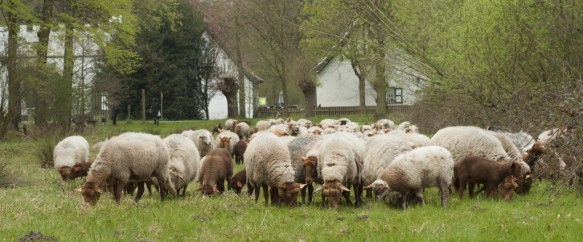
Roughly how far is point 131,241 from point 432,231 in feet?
11.1

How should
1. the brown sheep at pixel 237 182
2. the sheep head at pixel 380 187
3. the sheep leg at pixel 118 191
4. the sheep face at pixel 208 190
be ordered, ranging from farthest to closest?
the brown sheep at pixel 237 182 < the sheep face at pixel 208 190 < the sheep leg at pixel 118 191 < the sheep head at pixel 380 187

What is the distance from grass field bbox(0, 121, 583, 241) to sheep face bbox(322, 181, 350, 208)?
0.65ft

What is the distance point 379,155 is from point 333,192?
185cm

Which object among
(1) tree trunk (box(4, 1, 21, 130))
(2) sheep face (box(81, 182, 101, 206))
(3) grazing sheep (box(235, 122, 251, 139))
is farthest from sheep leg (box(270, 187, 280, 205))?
(3) grazing sheep (box(235, 122, 251, 139))

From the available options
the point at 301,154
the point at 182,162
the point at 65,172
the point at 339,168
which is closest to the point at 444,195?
the point at 339,168

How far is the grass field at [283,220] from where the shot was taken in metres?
8.48

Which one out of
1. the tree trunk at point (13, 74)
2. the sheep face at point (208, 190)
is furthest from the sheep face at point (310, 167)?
the tree trunk at point (13, 74)

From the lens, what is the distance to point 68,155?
672 inches

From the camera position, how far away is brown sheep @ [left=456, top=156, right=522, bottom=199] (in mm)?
11688

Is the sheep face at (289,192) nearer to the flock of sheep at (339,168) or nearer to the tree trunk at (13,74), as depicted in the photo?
the flock of sheep at (339,168)

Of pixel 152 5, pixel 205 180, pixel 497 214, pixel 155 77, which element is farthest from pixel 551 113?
pixel 155 77

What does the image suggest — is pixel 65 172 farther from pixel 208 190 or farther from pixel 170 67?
pixel 170 67

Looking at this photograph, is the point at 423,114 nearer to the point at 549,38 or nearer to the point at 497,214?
the point at 549,38

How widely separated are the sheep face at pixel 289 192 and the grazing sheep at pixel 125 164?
2.25 metres
